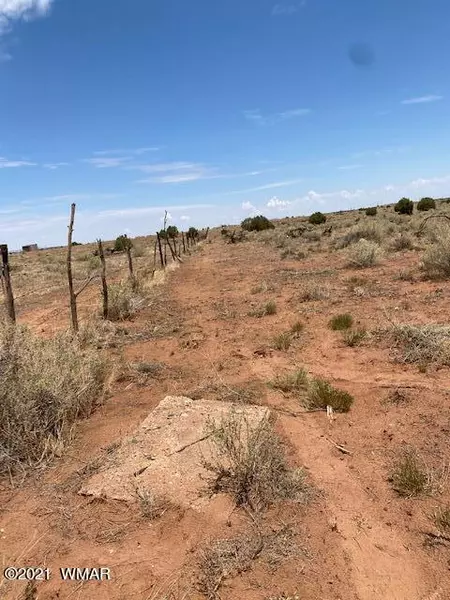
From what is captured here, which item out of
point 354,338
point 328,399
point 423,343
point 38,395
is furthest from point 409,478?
point 354,338

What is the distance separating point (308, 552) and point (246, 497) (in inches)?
30.0

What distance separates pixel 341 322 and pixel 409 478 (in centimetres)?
531

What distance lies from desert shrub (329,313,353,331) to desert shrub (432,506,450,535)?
18.1ft

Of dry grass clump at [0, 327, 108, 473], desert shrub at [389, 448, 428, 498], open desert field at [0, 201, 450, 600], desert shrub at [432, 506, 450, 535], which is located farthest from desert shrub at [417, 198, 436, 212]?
desert shrub at [432, 506, 450, 535]

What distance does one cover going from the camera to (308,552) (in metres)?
3.41

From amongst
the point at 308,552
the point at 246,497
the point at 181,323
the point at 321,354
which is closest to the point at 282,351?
the point at 321,354

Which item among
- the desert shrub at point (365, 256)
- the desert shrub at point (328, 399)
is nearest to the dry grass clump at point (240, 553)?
the desert shrub at point (328, 399)

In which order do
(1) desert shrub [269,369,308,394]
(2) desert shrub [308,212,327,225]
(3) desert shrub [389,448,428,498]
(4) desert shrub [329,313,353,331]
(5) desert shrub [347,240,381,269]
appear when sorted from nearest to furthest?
(3) desert shrub [389,448,428,498] < (1) desert shrub [269,369,308,394] < (4) desert shrub [329,313,353,331] < (5) desert shrub [347,240,381,269] < (2) desert shrub [308,212,327,225]

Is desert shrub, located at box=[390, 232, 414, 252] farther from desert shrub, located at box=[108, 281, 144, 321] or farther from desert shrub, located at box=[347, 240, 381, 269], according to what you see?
desert shrub, located at box=[108, 281, 144, 321]

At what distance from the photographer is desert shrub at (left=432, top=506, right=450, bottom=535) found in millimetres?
3533

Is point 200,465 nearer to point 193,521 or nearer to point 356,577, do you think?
point 193,521

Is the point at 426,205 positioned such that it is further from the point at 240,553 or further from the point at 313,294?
the point at 240,553

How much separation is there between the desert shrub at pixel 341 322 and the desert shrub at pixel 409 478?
4.79 metres

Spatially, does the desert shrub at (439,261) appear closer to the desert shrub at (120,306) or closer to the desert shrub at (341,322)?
the desert shrub at (341,322)
